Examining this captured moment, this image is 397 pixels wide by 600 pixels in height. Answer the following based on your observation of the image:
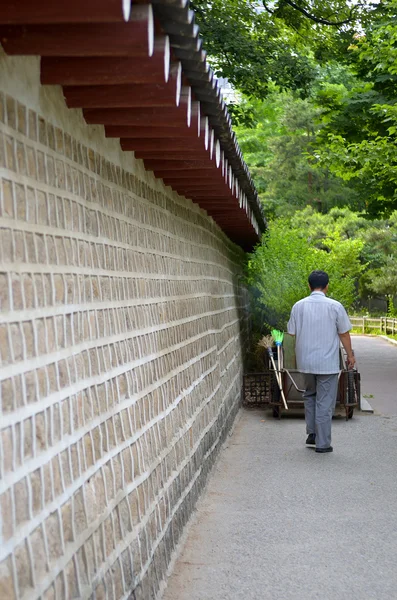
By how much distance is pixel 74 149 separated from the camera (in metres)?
3.98

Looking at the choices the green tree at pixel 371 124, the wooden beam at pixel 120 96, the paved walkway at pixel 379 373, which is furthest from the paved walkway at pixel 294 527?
the green tree at pixel 371 124

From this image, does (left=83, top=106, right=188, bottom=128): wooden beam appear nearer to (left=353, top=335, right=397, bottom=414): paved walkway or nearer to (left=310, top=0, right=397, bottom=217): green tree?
(left=353, top=335, right=397, bottom=414): paved walkway

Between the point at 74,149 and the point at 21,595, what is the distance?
1917mm

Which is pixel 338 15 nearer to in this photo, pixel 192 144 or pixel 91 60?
pixel 192 144

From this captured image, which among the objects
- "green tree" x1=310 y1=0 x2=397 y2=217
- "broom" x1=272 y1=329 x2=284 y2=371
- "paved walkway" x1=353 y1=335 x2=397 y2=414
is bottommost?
"paved walkway" x1=353 y1=335 x2=397 y2=414

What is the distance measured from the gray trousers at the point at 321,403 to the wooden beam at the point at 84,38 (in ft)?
22.8

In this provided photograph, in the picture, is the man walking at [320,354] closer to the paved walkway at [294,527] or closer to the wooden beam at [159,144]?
the paved walkway at [294,527]

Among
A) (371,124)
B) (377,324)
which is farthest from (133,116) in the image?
(377,324)

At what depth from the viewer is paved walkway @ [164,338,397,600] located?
17.3 feet

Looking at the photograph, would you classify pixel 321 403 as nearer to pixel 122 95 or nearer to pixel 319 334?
pixel 319 334

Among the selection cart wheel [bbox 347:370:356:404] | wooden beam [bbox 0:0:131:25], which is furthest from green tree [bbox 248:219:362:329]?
wooden beam [bbox 0:0:131:25]

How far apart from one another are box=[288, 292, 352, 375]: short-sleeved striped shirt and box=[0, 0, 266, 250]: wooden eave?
3.97m

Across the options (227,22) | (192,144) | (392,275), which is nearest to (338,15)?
(227,22)

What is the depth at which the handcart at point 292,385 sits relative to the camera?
1192cm
